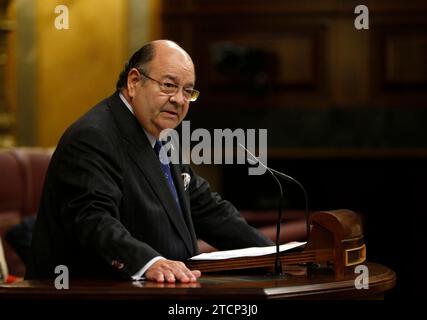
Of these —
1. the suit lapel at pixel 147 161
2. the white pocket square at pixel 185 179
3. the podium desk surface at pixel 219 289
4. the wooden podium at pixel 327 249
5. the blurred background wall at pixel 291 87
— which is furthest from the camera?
the blurred background wall at pixel 291 87

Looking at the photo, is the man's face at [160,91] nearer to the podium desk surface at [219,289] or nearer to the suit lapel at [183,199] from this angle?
the suit lapel at [183,199]

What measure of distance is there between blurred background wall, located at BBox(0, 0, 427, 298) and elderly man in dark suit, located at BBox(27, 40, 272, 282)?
375cm

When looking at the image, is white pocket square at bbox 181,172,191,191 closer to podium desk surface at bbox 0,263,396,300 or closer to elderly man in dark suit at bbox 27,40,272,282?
elderly man in dark suit at bbox 27,40,272,282

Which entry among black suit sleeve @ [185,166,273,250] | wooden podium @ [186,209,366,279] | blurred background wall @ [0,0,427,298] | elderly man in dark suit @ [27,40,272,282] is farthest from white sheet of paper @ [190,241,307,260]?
blurred background wall @ [0,0,427,298]

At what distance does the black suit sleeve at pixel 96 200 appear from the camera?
216 centimetres

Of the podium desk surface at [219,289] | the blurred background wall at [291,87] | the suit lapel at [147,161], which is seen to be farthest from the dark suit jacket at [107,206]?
the blurred background wall at [291,87]

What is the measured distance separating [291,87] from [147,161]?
4.19 metres

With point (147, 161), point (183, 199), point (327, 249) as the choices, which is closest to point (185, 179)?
point (183, 199)

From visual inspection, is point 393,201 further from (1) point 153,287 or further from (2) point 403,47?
(1) point 153,287

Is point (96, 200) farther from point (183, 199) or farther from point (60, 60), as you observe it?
point (60, 60)

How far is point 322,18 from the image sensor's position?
642cm

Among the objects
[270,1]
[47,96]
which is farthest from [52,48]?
[270,1]

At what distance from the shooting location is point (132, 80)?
8.36ft
